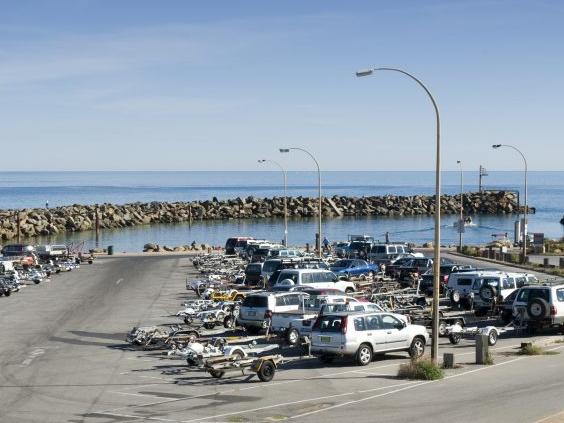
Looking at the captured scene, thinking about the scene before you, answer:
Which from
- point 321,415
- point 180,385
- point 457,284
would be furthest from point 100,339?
point 457,284

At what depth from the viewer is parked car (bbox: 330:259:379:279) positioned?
171 feet

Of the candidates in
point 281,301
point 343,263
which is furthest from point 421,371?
point 343,263

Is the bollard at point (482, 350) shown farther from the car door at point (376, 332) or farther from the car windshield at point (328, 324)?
the car windshield at point (328, 324)

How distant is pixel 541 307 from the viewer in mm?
30578

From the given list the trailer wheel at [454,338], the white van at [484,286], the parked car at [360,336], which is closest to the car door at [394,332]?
the parked car at [360,336]

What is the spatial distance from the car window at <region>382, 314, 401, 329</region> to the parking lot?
110cm

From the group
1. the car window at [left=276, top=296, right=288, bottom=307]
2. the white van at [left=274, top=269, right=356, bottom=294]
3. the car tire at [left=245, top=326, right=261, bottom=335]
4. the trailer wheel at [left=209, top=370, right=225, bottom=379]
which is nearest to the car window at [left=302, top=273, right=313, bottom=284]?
the white van at [left=274, top=269, right=356, bottom=294]

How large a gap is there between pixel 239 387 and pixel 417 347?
676cm

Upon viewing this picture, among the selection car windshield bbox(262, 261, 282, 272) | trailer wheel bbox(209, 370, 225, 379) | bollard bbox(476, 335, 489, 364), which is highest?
car windshield bbox(262, 261, 282, 272)

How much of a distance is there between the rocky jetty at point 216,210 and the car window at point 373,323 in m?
87.1

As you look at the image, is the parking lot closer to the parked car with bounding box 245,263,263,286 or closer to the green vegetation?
the green vegetation

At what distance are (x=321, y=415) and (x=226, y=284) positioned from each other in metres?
30.1

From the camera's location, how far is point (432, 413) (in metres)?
19.1

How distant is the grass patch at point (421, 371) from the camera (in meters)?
23.0
